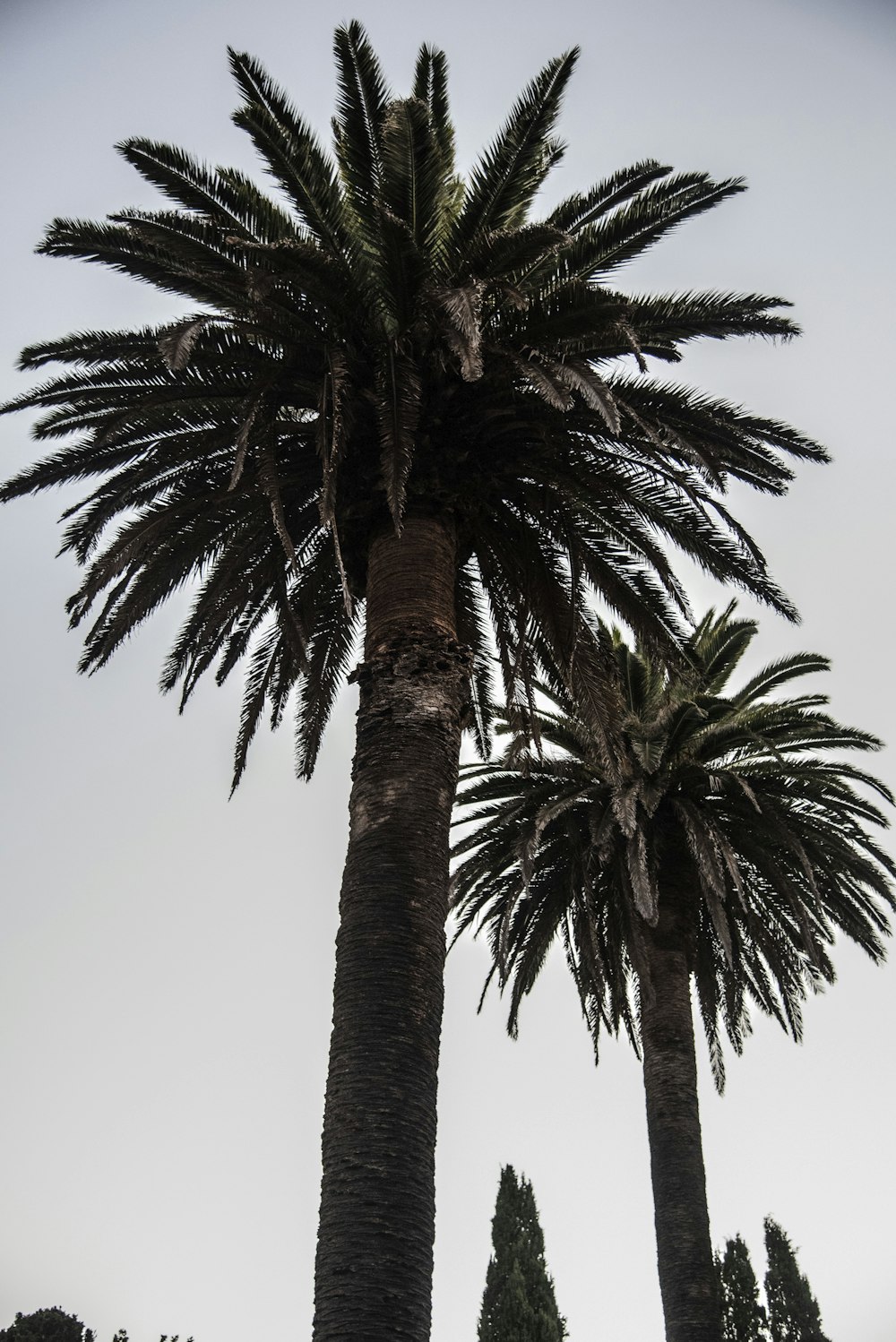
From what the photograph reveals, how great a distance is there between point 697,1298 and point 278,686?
26.2ft

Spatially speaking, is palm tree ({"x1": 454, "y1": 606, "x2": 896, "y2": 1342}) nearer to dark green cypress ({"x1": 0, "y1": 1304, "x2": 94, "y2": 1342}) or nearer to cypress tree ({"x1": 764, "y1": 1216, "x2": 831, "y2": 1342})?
cypress tree ({"x1": 764, "y1": 1216, "x2": 831, "y2": 1342})

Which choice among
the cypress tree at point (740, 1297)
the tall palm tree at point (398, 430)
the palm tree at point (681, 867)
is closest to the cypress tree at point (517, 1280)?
the cypress tree at point (740, 1297)

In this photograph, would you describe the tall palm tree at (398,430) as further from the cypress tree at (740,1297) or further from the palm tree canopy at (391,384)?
the cypress tree at (740,1297)

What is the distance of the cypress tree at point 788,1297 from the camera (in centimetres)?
2370

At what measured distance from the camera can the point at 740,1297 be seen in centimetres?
2345

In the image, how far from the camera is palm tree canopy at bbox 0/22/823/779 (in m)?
8.50

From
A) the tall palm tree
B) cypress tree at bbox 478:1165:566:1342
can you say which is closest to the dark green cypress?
cypress tree at bbox 478:1165:566:1342

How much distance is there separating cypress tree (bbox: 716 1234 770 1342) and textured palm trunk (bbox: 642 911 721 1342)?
10.5 m

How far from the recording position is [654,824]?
15.0 m

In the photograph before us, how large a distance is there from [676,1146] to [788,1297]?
14.8 metres

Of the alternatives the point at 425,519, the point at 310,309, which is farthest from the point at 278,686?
the point at 310,309

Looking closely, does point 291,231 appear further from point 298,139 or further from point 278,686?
point 278,686

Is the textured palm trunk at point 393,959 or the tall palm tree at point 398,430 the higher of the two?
the tall palm tree at point 398,430

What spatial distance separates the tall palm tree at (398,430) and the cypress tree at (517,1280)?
1602 cm
